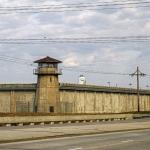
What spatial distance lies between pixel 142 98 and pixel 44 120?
70.1 metres

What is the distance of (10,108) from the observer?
78.2 meters

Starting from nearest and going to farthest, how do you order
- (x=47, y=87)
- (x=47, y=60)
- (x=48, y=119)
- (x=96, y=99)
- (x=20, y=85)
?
(x=48, y=119), (x=47, y=60), (x=47, y=87), (x=20, y=85), (x=96, y=99)

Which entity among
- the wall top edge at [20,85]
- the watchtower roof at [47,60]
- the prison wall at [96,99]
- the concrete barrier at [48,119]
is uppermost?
the watchtower roof at [47,60]

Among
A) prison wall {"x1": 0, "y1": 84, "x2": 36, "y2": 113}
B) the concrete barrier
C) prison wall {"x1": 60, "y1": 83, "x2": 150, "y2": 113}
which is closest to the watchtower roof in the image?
prison wall {"x1": 60, "y1": 83, "x2": 150, "y2": 113}

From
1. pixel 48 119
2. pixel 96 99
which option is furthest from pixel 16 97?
pixel 48 119

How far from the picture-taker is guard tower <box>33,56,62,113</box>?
7506 centimetres

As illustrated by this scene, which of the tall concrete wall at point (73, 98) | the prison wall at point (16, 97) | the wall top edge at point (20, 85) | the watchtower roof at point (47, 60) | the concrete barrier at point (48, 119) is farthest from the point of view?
the wall top edge at point (20, 85)

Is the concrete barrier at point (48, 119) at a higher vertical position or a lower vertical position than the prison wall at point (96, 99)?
lower

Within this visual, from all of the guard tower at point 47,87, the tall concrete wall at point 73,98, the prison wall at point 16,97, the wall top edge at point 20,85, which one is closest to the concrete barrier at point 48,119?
the guard tower at point 47,87

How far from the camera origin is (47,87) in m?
76.1

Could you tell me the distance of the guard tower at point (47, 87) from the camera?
7506 cm

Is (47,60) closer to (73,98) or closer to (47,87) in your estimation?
(47,87)

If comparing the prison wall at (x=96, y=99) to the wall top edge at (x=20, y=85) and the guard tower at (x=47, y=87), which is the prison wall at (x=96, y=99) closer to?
the guard tower at (x=47, y=87)

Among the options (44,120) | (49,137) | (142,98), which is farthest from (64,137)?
(142,98)
